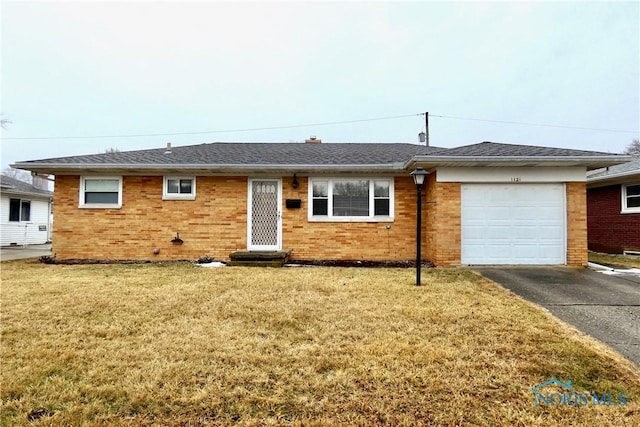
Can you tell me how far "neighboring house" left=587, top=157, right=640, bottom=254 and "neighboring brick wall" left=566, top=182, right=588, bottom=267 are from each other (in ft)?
13.1

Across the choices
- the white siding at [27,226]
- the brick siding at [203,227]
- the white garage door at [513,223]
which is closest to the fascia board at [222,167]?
the brick siding at [203,227]

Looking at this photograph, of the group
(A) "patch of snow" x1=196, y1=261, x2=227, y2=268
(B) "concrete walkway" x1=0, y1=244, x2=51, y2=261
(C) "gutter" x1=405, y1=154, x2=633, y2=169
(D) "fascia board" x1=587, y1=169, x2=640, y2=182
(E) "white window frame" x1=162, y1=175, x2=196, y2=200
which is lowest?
(B) "concrete walkway" x1=0, y1=244, x2=51, y2=261

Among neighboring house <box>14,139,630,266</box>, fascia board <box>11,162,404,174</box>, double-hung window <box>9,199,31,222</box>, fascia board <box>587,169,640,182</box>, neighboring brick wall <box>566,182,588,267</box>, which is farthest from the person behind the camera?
double-hung window <box>9,199,31,222</box>

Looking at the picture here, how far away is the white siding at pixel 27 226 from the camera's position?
1574 cm

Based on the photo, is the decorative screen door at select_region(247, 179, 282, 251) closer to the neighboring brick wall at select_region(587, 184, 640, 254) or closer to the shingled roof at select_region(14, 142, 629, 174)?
the shingled roof at select_region(14, 142, 629, 174)

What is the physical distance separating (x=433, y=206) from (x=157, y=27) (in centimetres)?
1352

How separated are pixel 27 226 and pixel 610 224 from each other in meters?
26.4

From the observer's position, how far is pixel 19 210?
16719mm

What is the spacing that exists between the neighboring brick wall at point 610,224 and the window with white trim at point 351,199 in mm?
8959

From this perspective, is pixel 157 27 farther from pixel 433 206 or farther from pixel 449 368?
pixel 449 368

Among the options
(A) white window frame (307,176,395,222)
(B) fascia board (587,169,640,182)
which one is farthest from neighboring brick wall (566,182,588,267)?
(A) white window frame (307,176,395,222)

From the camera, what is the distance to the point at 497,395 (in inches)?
98.9

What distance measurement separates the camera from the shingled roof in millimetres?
7977

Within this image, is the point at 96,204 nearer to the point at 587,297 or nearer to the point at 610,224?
the point at 587,297
